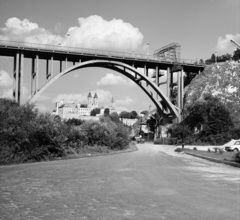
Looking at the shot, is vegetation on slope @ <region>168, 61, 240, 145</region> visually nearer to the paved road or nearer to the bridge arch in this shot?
the bridge arch

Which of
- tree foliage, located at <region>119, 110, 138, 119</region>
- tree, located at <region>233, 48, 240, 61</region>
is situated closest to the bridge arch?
tree, located at <region>233, 48, 240, 61</region>

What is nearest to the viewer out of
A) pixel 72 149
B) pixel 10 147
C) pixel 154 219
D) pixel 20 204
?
pixel 154 219

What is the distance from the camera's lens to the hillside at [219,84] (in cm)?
5748

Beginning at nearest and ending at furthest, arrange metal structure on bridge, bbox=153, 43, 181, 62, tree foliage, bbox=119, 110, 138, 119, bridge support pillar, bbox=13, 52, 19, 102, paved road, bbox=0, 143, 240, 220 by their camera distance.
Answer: paved road, bbox=0, 143, 240, 220 < bridge support pillar, bbox=13, 52, 19, 102 < metal structure on bridge, bbox=153, 43, 181, 62 < tree foliage, bbox=119, 110, 138, 119

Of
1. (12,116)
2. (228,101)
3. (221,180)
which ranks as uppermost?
(228,101)

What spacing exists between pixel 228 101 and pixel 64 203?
174ft

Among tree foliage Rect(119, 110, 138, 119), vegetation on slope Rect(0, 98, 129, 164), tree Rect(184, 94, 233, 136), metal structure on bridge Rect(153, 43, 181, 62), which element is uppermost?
metal structure on bridge Rect(153, 43, 181, 62)

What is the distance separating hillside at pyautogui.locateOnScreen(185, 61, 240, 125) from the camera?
57481 millimetres

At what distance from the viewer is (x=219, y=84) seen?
60.4m

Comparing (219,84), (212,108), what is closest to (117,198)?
(212,108)

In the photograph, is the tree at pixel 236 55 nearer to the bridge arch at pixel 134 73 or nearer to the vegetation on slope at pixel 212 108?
the vegetation on slope at pixel 212 108

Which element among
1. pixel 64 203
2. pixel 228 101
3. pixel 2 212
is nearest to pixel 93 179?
pixel 64 203

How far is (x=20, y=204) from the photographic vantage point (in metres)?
6.93

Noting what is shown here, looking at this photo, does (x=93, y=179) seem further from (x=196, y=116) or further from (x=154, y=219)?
(x=196, y=116)
